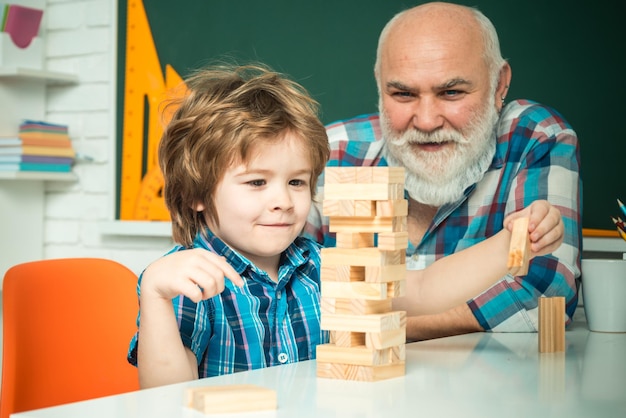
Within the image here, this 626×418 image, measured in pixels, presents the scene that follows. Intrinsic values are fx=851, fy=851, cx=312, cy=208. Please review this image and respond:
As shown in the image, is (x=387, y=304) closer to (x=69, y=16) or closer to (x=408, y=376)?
(x=408, y=376)

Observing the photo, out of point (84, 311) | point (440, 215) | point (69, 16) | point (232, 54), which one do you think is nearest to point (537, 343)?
point (440, 215)

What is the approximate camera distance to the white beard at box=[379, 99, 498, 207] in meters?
2.19

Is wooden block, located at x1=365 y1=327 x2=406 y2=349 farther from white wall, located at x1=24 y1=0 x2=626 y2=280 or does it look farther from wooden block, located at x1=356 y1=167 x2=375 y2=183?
white wall, located at x1=24 y1=0 x2=626 y2=280

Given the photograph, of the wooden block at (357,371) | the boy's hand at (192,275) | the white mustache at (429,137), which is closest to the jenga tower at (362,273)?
the wooden block at (357,371)

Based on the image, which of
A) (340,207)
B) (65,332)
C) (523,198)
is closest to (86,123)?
(65,332)

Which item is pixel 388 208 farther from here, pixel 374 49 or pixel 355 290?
pixel 374 49

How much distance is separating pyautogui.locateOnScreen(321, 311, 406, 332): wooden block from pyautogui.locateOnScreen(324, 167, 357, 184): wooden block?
169mm

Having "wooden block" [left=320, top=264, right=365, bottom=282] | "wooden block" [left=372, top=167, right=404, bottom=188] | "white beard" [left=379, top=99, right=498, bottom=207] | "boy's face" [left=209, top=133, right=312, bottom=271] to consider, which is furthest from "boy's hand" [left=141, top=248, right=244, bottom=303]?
"white beard" [left=379, top=99, right=498, bottom=207]

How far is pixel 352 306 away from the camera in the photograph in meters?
1.06

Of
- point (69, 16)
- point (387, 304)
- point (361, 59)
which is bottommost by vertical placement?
point (387, 304)

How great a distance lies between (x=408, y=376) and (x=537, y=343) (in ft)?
1.70

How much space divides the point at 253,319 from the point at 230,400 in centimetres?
55

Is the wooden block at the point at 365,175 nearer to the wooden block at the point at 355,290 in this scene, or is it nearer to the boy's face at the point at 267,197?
the wooden block at the point at 355,290

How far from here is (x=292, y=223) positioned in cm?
145
